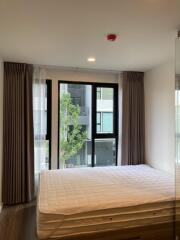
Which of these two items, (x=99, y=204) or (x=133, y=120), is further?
(x=133, y=120)

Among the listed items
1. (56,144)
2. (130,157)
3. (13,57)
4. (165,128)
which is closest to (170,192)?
(165,128)

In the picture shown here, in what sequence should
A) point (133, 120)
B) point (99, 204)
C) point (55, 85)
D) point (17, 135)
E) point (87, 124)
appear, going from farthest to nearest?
1. point (87, 124)
2. point (133, 120)
3. point (55, 85)
4. point (17, 135)
5. point (99, 204)

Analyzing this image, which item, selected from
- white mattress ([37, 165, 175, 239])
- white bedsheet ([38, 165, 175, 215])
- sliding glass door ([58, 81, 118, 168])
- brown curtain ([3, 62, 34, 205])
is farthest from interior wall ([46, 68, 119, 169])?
white mattress ([37, 165, 175, 239])

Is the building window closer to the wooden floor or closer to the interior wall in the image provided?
the interior wall

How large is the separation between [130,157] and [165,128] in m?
0.97

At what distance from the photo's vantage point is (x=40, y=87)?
387 cm

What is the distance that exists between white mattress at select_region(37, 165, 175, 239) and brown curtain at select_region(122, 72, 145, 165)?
1234mm

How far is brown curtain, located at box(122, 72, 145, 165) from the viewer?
13.8ft

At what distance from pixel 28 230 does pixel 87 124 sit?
2208 mm

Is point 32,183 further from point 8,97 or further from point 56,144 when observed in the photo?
point 8,97

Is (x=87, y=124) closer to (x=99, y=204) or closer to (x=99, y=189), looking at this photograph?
(x=99, y=189)

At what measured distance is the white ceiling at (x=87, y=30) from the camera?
1.85m

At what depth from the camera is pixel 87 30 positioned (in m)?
2.35

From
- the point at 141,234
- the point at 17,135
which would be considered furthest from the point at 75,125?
the point at 141,234
